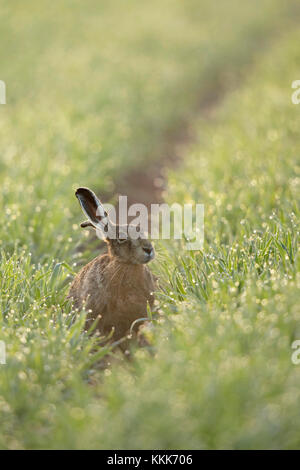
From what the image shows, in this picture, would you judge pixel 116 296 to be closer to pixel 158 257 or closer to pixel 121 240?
pixel 121 240

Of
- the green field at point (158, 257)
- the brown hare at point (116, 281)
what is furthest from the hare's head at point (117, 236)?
the green field at point (158, 257)

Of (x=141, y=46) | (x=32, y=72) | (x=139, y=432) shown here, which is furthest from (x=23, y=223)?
(x=141, y=46)

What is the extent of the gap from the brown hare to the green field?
0.56 ft

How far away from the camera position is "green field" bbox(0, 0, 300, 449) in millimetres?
2322

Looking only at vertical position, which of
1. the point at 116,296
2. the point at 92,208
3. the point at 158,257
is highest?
the point at 92,208

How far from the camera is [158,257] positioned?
416cm

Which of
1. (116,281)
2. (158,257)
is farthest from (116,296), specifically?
(158,257)

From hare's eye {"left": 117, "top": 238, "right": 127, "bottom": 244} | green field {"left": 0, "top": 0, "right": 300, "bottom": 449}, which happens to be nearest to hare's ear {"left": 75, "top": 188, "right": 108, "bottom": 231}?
hare's eye {"left": 117, "top": 238, "right": 127, "bottom": 244}

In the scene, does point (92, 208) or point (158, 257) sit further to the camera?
point (158, 257)

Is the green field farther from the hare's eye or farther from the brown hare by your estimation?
the hare's eye

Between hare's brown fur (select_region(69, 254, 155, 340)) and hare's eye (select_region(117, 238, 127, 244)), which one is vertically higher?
hare's eye (select_region(117, 238, 127, 244))

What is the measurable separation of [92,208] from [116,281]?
0.48 m

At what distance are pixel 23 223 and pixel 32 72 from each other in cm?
641
